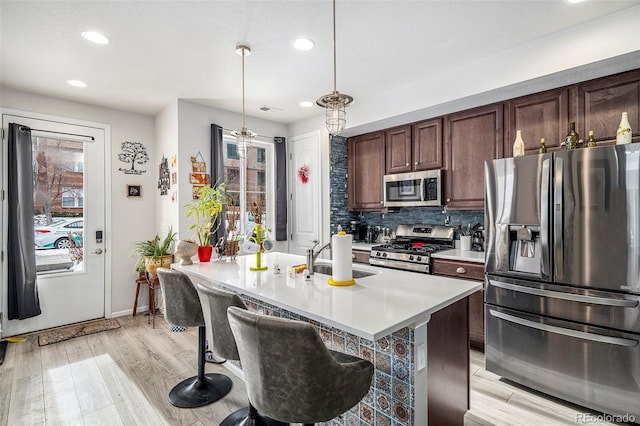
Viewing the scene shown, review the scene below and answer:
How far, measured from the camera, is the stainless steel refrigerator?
196 cm

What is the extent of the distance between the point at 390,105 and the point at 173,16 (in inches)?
89.4

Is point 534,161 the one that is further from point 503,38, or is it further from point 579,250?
point 503,38

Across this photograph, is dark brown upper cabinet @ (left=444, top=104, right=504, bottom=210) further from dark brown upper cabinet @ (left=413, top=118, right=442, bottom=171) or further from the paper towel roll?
the paper towel roll

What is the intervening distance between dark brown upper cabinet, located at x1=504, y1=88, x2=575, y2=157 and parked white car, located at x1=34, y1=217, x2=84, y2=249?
482 centimetres

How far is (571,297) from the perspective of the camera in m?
2.15

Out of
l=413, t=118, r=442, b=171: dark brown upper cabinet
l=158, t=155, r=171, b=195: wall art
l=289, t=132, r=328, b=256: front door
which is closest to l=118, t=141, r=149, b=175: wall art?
l=158, t=155, r=171, b=195: wall art

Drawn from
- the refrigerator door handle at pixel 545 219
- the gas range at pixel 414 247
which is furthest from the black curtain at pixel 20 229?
the refrigerator door handle at pixel 545 219

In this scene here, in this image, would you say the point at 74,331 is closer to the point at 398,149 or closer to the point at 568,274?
the point at 398,149

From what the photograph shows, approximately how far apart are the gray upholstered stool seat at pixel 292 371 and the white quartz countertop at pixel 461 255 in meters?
2.05

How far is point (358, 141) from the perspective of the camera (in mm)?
4312

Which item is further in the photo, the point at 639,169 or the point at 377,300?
the point at 639,169

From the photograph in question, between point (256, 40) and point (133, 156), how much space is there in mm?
2683

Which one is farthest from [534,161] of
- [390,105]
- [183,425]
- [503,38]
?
[183,425]

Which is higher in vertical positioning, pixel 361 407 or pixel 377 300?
pixel 377 300
